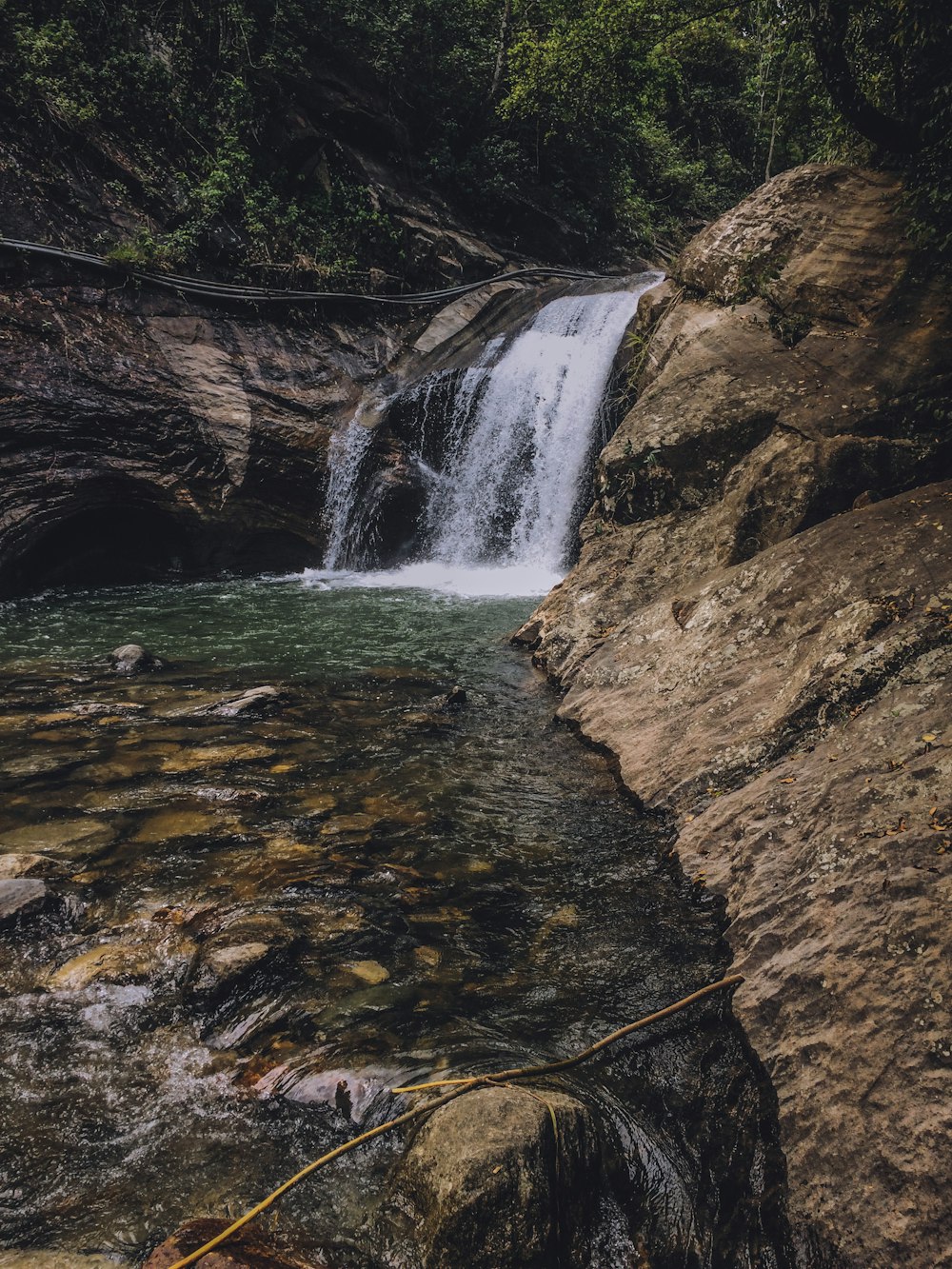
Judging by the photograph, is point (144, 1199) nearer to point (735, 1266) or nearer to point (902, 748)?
point (735, 1266)

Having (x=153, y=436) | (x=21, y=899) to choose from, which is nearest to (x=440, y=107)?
(x=153, y=436)

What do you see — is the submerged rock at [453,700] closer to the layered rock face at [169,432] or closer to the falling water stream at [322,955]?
the falling water stream at [322,955]

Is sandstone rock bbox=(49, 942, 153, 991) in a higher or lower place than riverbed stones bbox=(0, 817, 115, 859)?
higher

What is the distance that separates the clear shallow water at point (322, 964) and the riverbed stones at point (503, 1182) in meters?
0.11

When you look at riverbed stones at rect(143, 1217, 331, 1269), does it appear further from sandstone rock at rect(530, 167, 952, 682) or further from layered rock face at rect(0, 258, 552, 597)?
layered rock face at rect(0, 258, 552, 597)

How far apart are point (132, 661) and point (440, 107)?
16.9 m

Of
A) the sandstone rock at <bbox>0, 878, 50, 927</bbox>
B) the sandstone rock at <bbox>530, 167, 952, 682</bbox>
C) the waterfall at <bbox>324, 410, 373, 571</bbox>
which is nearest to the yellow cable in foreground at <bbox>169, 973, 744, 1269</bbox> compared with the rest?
the sandstone rock at <bbox>0, 878, 50, 927</bbox>

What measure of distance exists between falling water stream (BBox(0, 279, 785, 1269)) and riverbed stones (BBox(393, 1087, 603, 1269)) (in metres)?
0.09

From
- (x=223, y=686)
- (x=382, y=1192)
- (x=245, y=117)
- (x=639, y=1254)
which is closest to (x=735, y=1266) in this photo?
(x=639, y=1254)

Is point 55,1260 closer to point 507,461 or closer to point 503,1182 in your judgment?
point 503,1182

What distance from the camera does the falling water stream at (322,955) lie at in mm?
2186

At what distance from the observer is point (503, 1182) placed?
6.47ft

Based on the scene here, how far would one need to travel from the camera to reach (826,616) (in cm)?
422

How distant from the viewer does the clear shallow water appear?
2.20 m
